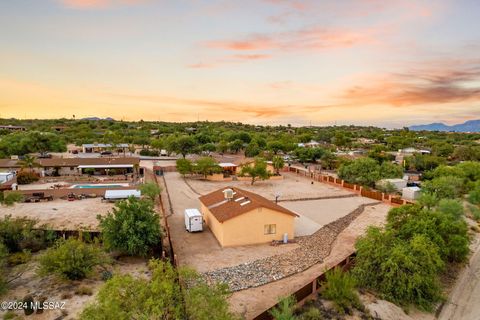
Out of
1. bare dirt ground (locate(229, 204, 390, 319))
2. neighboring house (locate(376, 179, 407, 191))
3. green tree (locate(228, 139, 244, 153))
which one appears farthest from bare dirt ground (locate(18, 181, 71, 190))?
green tree (locate(228, 139, 244, 153))

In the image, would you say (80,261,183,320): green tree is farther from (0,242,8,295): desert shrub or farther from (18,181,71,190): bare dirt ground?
(18,181,71,190): bare dirt ground

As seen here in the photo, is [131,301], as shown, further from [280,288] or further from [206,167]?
[206,167]

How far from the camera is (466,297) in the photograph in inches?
715

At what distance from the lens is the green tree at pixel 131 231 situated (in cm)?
1928

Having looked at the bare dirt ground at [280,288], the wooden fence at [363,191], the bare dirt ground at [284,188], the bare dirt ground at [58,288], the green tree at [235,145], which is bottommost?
the bare dirt ground at [58,288]

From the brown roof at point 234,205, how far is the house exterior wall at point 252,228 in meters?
0.28

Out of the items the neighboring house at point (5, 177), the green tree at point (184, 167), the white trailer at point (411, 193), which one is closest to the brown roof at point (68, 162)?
the neighboring house at point (5, 177)

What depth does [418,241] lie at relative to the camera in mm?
17922

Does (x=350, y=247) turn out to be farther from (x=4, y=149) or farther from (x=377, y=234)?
(x=4, y=149)

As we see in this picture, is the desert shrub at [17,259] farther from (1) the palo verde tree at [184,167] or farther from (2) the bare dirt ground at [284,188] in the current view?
(1) the palo verde tree at [184,167]

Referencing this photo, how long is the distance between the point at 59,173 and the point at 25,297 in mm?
34029

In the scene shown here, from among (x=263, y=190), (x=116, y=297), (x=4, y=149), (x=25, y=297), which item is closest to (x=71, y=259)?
(x=25, y=297)

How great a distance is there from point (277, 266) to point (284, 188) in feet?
75.2

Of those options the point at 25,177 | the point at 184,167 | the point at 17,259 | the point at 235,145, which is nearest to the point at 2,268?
the point at 17,259
